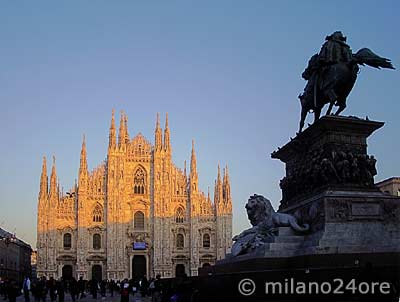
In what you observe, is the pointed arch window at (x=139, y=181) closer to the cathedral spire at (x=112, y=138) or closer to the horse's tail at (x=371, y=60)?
the cathedral spire at (x=112, y=138)

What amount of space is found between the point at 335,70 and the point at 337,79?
0.18 m

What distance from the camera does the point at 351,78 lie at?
1220cm

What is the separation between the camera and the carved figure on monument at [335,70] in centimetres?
1211

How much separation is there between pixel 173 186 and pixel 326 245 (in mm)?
57380

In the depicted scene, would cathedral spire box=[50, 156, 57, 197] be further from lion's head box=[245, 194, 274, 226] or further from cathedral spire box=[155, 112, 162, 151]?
lion's head box=[245, 194, 274, 226]

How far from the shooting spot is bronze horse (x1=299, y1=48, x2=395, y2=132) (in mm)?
12094

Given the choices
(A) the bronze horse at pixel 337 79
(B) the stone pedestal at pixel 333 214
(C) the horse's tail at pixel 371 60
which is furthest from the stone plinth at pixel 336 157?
(C) the horse's tail at pixel 371 60

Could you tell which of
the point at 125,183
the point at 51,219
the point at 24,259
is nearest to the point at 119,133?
the point at 125,183

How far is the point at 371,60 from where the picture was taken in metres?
12.1

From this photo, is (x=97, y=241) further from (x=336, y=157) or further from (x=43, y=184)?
(x=336, y=157)

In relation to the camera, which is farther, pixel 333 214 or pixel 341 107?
pixel 341 107

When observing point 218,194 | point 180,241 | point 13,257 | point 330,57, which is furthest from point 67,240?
point 330,57

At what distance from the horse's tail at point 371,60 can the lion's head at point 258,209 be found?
3.37 meters

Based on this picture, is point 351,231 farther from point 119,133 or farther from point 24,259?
point 24,259
